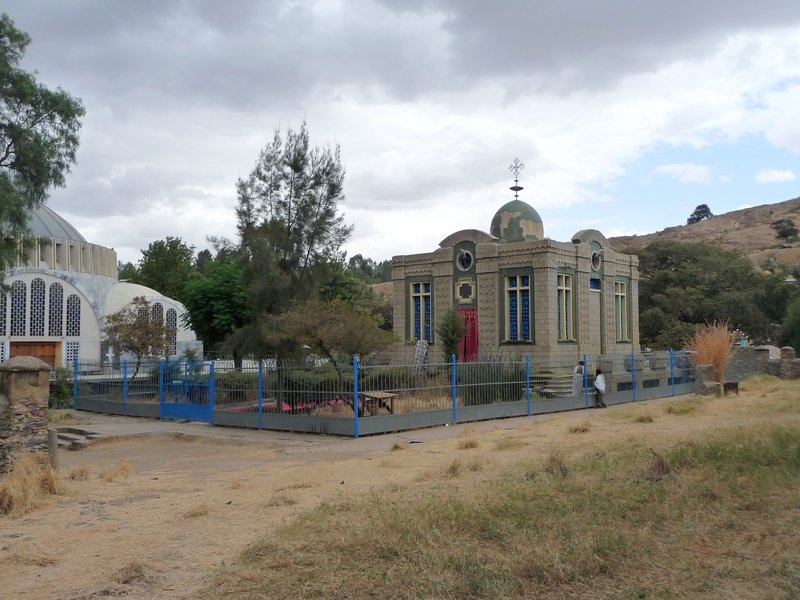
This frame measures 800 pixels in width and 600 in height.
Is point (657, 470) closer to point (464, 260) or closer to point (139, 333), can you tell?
point (464, 260)

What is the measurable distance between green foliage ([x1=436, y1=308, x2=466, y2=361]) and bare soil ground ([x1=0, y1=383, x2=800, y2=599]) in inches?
341

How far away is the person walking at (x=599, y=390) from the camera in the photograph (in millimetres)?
23641

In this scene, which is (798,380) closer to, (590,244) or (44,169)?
(590,244)

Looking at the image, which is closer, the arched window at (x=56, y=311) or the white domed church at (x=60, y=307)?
the white domed church at (x=60, y=307)

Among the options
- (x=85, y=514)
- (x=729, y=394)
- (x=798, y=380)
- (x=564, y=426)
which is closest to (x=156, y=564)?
(x=85, y=514)

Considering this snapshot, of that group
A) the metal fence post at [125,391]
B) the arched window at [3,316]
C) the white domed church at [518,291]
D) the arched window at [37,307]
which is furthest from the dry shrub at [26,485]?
the arched window at [37,307]

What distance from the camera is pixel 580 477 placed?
9727 millimetres

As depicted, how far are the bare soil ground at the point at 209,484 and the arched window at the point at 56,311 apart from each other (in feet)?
75.6

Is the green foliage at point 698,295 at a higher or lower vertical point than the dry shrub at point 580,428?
higher

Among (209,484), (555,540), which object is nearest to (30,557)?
(209,484)

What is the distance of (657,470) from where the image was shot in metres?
9.65

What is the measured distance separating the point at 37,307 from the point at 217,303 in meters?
14.5

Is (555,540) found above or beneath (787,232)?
beneath

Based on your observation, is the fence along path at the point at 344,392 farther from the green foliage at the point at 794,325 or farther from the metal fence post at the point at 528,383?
the green foliage at the point at 794,325
